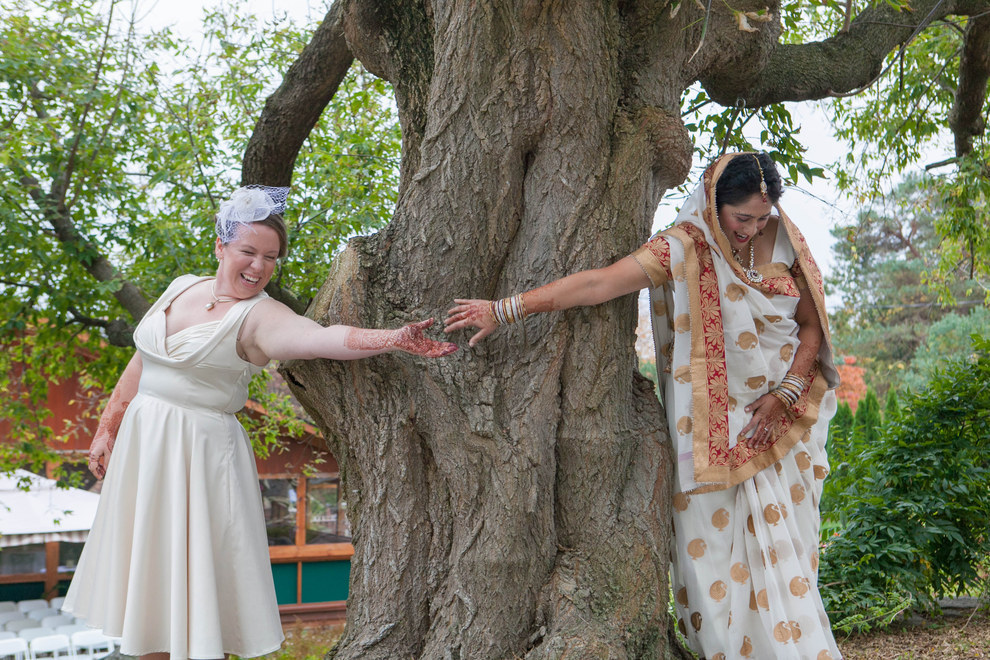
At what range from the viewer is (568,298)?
2.64m

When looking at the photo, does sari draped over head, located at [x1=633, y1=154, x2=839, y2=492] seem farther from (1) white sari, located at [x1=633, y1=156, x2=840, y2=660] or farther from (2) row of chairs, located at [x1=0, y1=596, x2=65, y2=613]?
(2) row of chairs, located at [x1=0, y1=596, x2=65, y2=613]

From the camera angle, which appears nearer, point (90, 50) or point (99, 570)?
point (99, 570)

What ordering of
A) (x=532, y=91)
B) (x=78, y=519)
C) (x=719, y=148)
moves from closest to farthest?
(x=532, y=91) < (x=719, y=148) < (x=78, y=519)

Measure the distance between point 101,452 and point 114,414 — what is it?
0.45 ft

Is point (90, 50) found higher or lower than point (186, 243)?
higher

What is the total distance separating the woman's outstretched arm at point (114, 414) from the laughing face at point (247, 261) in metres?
0.45

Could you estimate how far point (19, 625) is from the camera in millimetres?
11062

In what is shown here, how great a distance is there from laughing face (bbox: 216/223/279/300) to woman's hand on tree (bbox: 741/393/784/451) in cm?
169

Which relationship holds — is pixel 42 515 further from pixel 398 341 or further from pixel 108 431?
pixel 398 341

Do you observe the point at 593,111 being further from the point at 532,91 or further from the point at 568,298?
the point at 568,298

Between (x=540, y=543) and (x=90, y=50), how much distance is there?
616 centimetres

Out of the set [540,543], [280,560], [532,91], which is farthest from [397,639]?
[280,560]

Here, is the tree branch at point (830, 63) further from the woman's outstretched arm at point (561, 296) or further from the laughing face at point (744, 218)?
the woman's outstretched arm at point (561, 296)

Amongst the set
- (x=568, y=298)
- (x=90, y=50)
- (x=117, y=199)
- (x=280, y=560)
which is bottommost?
(x=280, y=560)
